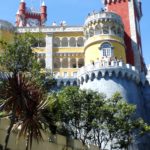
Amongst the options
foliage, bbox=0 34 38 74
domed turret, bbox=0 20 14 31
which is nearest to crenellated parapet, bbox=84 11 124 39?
domed turret, bbox=0 20 14 31

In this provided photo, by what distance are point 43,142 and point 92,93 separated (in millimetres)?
8897

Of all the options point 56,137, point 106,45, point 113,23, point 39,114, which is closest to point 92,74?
point 106,45

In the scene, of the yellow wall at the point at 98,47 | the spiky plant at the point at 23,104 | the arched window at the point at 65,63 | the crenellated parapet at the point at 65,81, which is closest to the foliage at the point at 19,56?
the spiky plant at the point at 23,104

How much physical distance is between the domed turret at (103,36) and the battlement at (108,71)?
4608 mm

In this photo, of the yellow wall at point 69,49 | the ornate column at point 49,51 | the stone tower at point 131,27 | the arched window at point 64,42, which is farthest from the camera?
the arched window at point 64,42

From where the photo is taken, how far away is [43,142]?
89.1 feet

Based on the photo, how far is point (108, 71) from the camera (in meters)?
47.1

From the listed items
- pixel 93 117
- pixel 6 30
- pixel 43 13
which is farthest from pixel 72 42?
Result: pixel 93 117

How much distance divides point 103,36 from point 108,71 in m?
8.18

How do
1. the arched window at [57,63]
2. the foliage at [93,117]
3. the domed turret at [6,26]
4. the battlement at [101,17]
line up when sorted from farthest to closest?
1. the arched window at [57,63]
2. the domed turret at [6,26]
3. the battlement at [101,17]
4. the foliage at [93,117]

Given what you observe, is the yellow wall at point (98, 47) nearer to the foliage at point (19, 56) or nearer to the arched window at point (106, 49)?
the arched window at point (106, 49)

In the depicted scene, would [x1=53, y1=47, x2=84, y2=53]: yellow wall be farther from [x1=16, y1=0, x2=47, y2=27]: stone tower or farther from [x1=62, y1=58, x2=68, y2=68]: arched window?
[x1=16, y1=0, x2=47, y2=27]: stone tower

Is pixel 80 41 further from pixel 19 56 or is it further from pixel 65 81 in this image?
pixel 19 56

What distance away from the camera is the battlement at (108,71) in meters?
47.1
